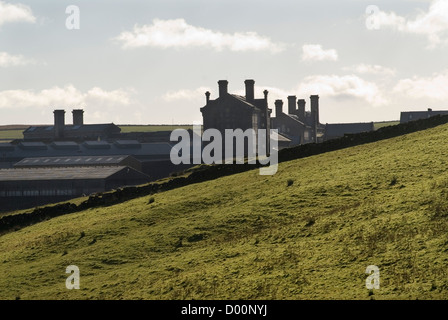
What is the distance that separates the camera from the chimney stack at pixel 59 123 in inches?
5064

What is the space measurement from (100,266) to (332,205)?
412 inches

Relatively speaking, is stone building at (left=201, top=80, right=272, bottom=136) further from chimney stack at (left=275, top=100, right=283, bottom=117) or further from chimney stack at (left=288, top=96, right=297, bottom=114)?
chimney stack at (left=288, top=96, right=297, bottom=114)

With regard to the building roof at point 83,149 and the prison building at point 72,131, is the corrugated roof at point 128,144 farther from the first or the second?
the prison building at point 72,131

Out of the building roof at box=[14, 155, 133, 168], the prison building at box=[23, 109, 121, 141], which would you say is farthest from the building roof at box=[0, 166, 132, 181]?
the prison building at box=[23, 109, 121, 141]

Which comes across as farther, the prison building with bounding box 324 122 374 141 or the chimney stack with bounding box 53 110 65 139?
the chimney stack with bounding box 53 110 65 139

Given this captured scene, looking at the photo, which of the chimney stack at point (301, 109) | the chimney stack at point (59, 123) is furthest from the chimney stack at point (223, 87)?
the chimney stack at point (59, 123)

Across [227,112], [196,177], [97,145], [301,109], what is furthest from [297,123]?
[196,177]

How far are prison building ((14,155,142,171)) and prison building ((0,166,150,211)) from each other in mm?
10800

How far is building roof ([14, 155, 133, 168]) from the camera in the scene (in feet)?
287

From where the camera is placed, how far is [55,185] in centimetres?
7025

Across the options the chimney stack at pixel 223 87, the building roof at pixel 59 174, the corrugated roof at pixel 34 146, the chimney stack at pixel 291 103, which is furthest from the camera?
the chimney stack at pixel 291 103

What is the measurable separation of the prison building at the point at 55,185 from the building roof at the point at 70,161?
1298cm

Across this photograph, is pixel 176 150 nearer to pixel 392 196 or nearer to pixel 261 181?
pixel 261 181
